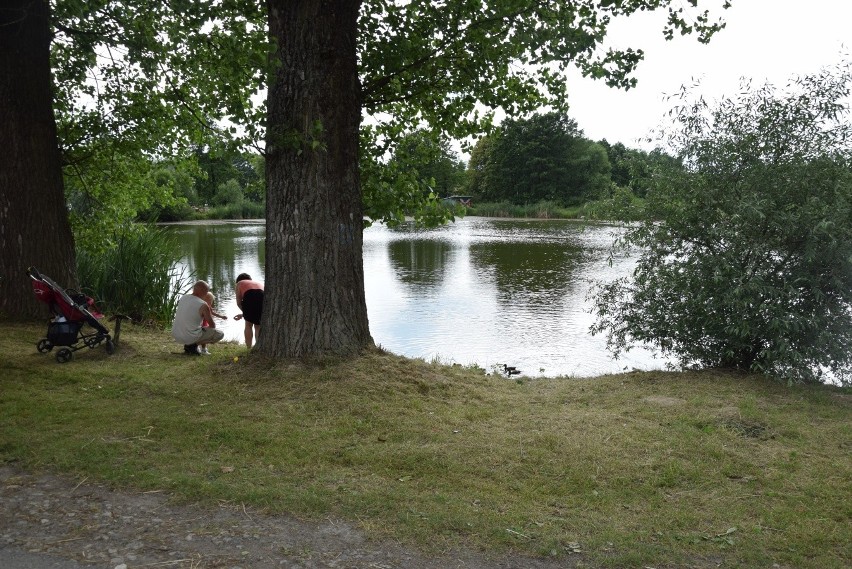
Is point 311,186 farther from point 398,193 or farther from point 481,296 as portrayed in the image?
point 481,296

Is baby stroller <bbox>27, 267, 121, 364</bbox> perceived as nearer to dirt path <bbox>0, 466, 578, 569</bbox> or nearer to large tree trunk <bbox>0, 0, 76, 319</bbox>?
large tree trunk <bbox>0, 0, 76, 319</bbox>

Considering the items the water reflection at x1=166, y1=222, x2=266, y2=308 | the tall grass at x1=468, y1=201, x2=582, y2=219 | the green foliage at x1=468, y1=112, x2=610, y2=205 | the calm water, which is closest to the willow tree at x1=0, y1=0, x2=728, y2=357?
the calm water

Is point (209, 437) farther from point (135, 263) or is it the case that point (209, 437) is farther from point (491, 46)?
point (135, 263)

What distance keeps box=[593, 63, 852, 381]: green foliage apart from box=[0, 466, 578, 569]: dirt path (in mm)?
4828

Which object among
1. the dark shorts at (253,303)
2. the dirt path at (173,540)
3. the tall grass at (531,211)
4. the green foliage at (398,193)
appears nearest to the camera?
the dirt path at (173,540)

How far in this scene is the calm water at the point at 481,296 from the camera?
40.5ft

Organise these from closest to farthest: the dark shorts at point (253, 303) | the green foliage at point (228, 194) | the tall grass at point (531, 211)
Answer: the dark shorts at point (253, 303)
the tall grass at point (531, 211)
the green foliage at point (228, 194)

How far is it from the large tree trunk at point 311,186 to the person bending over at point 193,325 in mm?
2096

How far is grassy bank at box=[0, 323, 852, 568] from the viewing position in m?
4.20

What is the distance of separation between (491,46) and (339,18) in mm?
1855

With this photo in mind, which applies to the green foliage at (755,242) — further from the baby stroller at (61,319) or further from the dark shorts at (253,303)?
the baby stroller at (61,319)

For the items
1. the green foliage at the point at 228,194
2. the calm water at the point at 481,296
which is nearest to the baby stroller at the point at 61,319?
the calm water at the point at 481,296

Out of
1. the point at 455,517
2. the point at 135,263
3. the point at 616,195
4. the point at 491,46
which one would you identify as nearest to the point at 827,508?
the point at 455,517

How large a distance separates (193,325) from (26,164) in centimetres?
312
